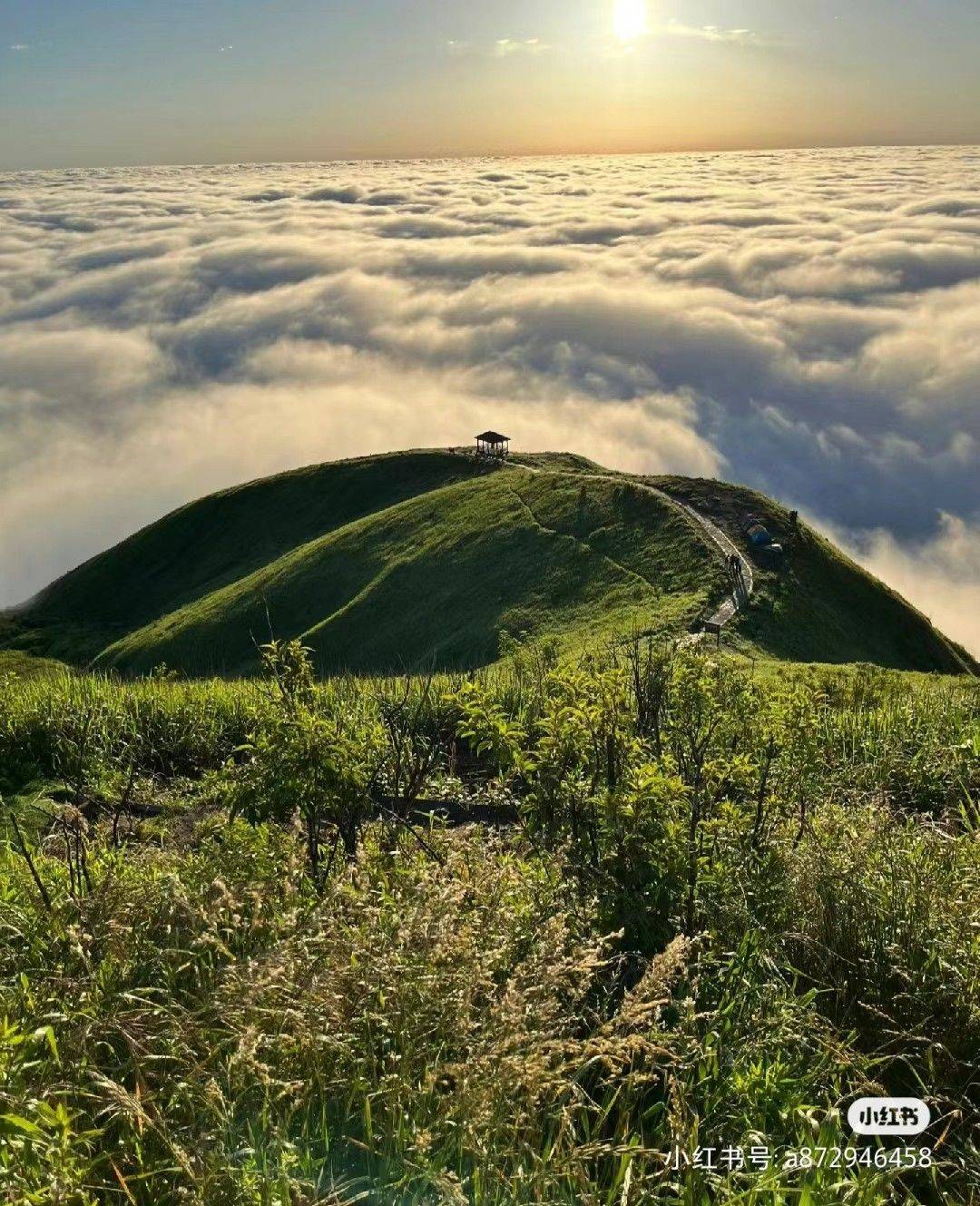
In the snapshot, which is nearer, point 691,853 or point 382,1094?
point 382,1094

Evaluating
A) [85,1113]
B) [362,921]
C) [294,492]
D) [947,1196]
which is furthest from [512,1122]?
[294,492]

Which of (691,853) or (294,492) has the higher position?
(691,853)

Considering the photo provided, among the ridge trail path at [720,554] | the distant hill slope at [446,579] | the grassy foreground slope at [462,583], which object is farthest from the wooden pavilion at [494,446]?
the ridge trail path at [720,554]

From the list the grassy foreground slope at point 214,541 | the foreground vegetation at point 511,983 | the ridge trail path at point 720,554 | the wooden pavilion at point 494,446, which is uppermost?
the foreground vegetation at point 511,983

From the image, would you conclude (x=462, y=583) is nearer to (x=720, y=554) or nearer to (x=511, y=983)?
(x=720, y=554)

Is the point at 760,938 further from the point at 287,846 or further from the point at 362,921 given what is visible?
the point at 287,846

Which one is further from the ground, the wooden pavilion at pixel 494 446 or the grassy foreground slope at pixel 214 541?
the wooden pavilion at pixel 494 446

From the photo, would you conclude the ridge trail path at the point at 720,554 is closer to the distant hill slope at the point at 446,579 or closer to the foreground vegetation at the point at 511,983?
the distant hill slope at the point at 446,579
